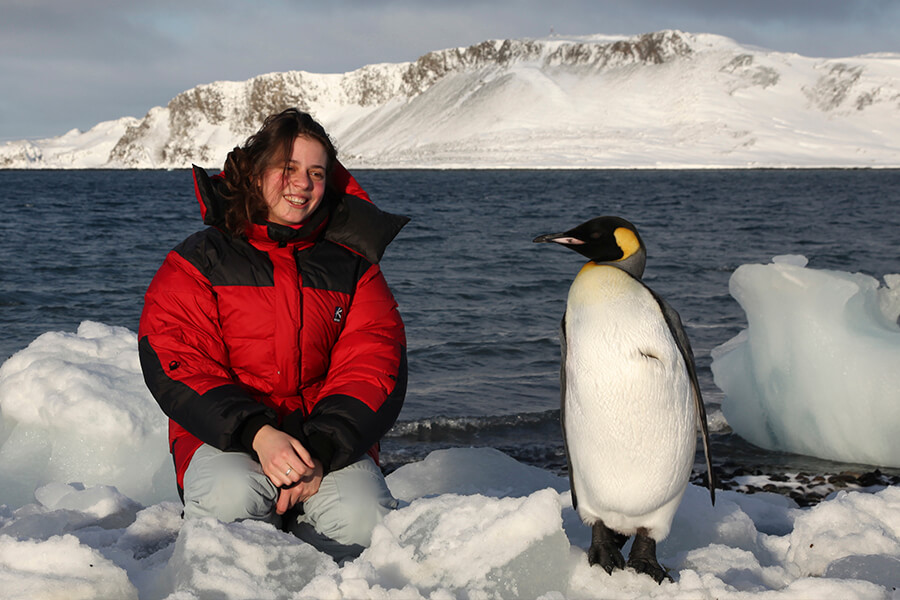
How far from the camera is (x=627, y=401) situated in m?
2.51

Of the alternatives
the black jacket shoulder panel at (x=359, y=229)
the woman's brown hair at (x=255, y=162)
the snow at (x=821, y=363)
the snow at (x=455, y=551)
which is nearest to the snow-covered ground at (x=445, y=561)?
the snow at (x=455, y=551)

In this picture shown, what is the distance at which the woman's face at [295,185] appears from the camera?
2643 millimetres

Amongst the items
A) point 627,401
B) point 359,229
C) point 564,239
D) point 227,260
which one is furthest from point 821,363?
point 227,260

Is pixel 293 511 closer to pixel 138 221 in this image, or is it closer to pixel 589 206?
pixel 138 221

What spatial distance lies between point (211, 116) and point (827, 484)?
18687 cm

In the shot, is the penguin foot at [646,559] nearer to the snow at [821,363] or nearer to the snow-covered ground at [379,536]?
the snow-covered ground at [379,536]

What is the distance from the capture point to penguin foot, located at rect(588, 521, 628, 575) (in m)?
2.46

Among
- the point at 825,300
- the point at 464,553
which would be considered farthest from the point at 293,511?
the point at 825,300

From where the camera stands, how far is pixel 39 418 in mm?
4227

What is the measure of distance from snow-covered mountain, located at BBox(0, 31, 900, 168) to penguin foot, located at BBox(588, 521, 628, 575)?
8924 cm

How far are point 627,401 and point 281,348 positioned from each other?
103 centimetres

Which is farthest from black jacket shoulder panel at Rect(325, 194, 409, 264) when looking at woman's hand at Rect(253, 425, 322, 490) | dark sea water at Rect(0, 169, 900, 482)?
dark sea water at Rect(0, 169, 900, 482)

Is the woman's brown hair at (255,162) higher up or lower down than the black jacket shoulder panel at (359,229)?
higher up

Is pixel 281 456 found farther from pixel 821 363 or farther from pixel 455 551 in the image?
pixel 821 363
